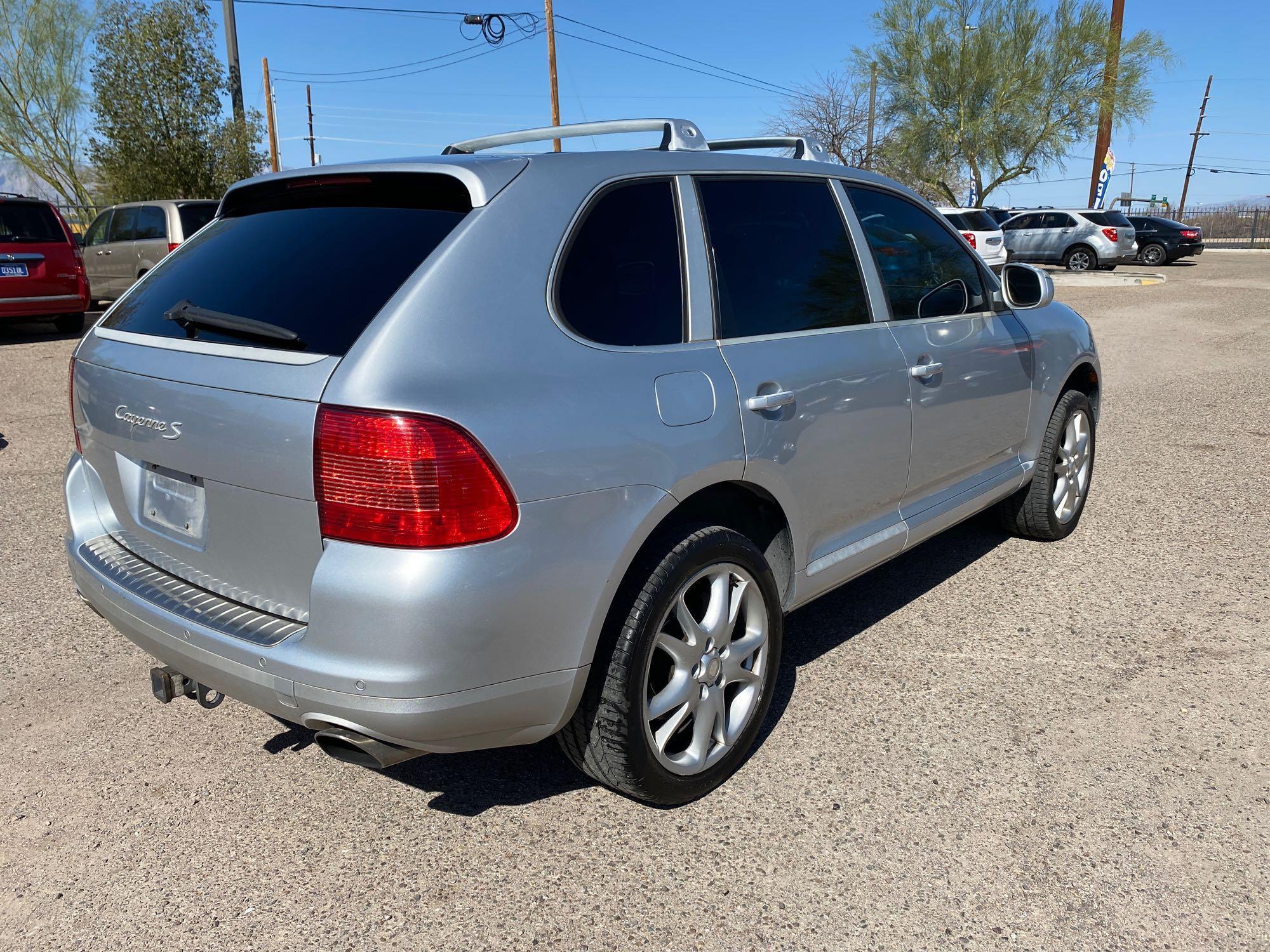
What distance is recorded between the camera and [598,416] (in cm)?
244

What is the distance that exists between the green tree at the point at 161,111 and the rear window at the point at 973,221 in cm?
1605

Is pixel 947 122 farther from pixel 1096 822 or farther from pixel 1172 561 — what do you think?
pixel 1096 822

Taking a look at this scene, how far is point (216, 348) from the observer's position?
8.29ft

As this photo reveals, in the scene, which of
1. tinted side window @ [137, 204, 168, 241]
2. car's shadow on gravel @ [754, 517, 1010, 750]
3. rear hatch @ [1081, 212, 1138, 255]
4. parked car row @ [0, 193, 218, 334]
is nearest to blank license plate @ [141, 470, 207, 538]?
car's shadow on gravel @ [754, 517, 1010, 750]

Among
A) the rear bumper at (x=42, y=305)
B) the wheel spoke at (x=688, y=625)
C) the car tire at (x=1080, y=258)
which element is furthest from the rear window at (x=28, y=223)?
the car tire at (x=1080, y=258)

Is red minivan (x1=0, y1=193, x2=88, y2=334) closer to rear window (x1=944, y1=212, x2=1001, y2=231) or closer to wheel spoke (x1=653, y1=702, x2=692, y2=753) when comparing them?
wheel spoke (x1=653, y1=702, x2=692, y2=753)

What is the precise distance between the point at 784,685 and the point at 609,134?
2004 mm

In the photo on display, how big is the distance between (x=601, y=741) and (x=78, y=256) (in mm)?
13126

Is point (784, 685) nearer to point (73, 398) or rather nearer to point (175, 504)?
point (175, 504)

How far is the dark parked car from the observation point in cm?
3031

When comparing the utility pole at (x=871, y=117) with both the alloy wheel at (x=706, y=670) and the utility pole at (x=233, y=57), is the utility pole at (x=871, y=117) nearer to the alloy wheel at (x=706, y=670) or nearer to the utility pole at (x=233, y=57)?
the utility pole at (x=233, y=57)

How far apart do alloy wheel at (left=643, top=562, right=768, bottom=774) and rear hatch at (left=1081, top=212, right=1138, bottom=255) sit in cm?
2806

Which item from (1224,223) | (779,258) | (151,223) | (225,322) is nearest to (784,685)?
(779,258)

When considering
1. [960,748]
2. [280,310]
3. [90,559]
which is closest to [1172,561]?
[960,748]
